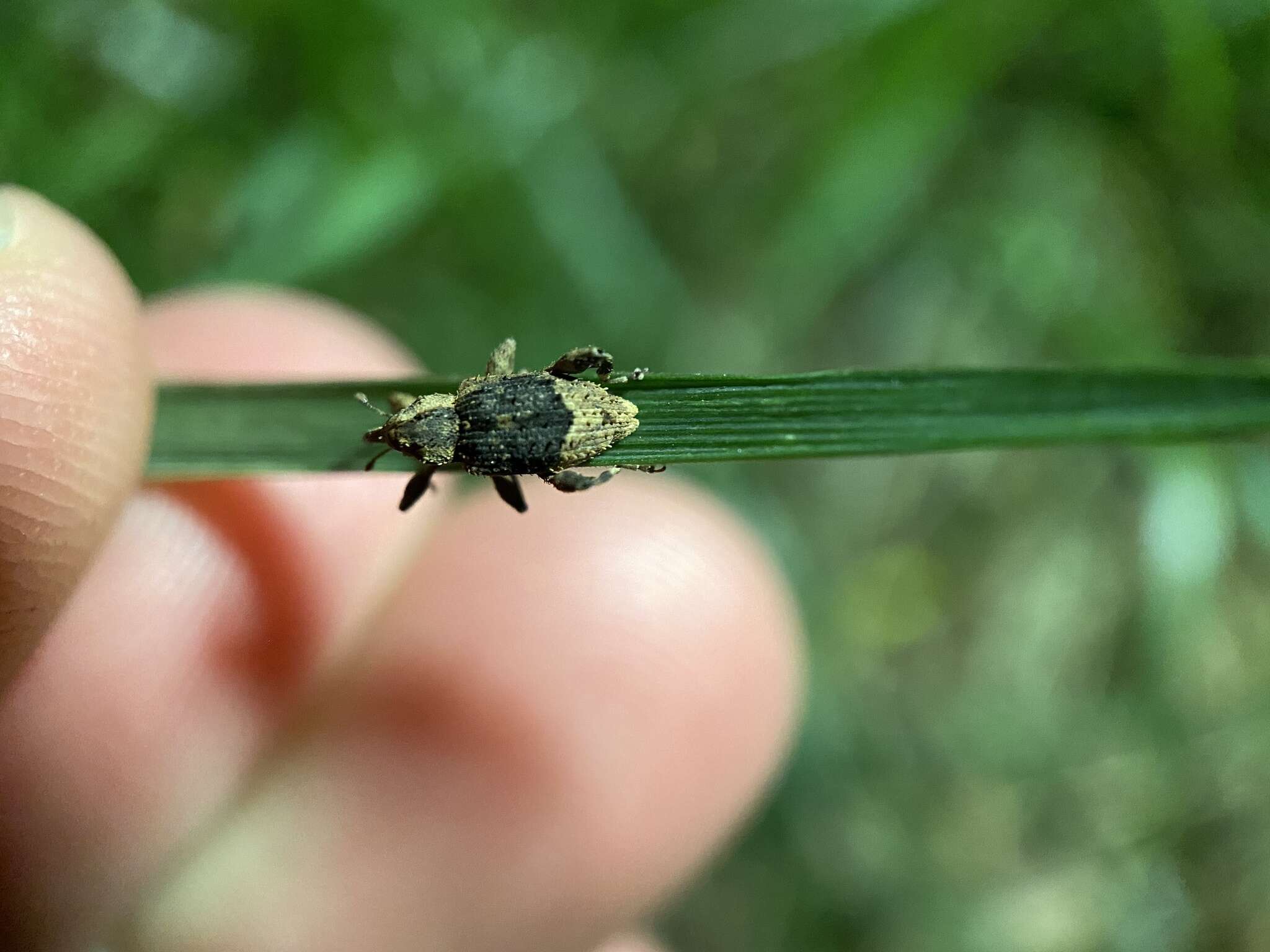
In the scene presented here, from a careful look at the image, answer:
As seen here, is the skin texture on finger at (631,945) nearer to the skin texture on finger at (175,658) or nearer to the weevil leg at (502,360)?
the skin texture on finger at (175,658)

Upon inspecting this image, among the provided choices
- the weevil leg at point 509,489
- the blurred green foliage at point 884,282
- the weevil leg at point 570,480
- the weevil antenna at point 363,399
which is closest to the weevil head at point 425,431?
the weevil antenna at point 363,399

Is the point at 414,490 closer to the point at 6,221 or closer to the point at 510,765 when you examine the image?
the point at 510,765

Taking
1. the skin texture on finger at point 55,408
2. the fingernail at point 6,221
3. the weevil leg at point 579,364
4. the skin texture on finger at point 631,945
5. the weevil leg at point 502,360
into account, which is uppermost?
the weevil leg at point 502,360

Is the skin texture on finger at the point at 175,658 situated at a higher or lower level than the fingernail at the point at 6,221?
lower

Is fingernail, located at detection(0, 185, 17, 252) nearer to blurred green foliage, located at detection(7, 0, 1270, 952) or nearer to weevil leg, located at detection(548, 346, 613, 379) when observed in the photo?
weevil leg, located at detection(548, 346, 613, 379)

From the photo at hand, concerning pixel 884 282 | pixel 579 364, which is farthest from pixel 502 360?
pixel 884 282

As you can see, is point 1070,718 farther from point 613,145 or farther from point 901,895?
point 613,145

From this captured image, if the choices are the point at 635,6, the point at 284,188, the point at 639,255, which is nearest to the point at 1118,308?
the point at 639,255
